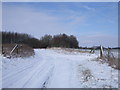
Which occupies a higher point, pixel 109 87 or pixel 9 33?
pixel 9 33

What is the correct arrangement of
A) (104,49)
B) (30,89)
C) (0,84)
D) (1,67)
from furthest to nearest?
(104,49) < (1,67) < (0,84) < (30,89)

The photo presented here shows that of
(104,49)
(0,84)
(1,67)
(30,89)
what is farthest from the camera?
(104,49)

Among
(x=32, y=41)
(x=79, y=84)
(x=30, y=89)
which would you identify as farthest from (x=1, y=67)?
(x=32, y=41)

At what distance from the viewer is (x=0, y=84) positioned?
7.29 m

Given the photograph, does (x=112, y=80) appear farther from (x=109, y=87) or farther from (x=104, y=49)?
(x=104, y=49)

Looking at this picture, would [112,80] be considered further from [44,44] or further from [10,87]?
[44,44]

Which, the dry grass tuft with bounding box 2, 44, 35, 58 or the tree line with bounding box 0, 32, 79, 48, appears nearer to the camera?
the dry grass tuft with bounding box 2, 44, 35, 58

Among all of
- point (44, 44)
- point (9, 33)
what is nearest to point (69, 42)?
point (44, 44)

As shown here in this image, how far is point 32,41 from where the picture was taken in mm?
85938

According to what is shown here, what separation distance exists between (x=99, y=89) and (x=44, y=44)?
83.6m

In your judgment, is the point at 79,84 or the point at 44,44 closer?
the point at 79,84

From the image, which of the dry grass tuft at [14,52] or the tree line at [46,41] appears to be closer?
the dry grass tuft at [14,52]

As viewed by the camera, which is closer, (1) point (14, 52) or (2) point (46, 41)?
(1) point (14, 52)

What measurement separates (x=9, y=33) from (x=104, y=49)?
77125mm
